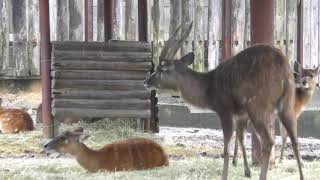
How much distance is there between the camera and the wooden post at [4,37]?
44.7 ft

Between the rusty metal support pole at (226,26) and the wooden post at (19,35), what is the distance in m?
3.77

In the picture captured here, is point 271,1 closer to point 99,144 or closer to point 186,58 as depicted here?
point 186,58

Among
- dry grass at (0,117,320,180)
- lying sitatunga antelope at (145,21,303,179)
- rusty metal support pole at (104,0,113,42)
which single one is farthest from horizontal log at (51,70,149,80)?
lying sitatunga antelope at (145,21,303,179)

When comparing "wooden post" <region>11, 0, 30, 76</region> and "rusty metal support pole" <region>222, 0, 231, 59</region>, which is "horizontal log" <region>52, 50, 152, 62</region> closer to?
"rusty metal support pole" <region>222, 0, 231, 59</region>

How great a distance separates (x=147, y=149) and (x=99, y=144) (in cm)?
235

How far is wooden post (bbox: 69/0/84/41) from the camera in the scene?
43.4ft

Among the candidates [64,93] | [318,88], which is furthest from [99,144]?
[318,88]

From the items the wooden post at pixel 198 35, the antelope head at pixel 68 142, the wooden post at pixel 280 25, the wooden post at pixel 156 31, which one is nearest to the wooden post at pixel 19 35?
the wooden post at pixel 156 31

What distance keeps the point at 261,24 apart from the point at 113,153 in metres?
2.05

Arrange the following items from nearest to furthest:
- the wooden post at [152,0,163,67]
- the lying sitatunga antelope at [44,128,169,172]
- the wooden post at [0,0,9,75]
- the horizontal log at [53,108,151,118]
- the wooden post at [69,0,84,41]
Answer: the lying sitatunga antelope at [44,128,169,172]
the horizontal log at [53,108,151,118]
the wooden post at [152,0,163,67]
the wooden post at [69,0,84,41]
the wooden post at [0,0,9,75]

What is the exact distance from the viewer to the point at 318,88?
41.2ft

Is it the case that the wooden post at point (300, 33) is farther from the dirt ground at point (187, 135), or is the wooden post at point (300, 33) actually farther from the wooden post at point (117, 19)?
the wooden post at point (117, 19)

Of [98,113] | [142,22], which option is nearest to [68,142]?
[98,113]

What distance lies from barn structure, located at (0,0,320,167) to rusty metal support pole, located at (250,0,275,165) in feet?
8.59
